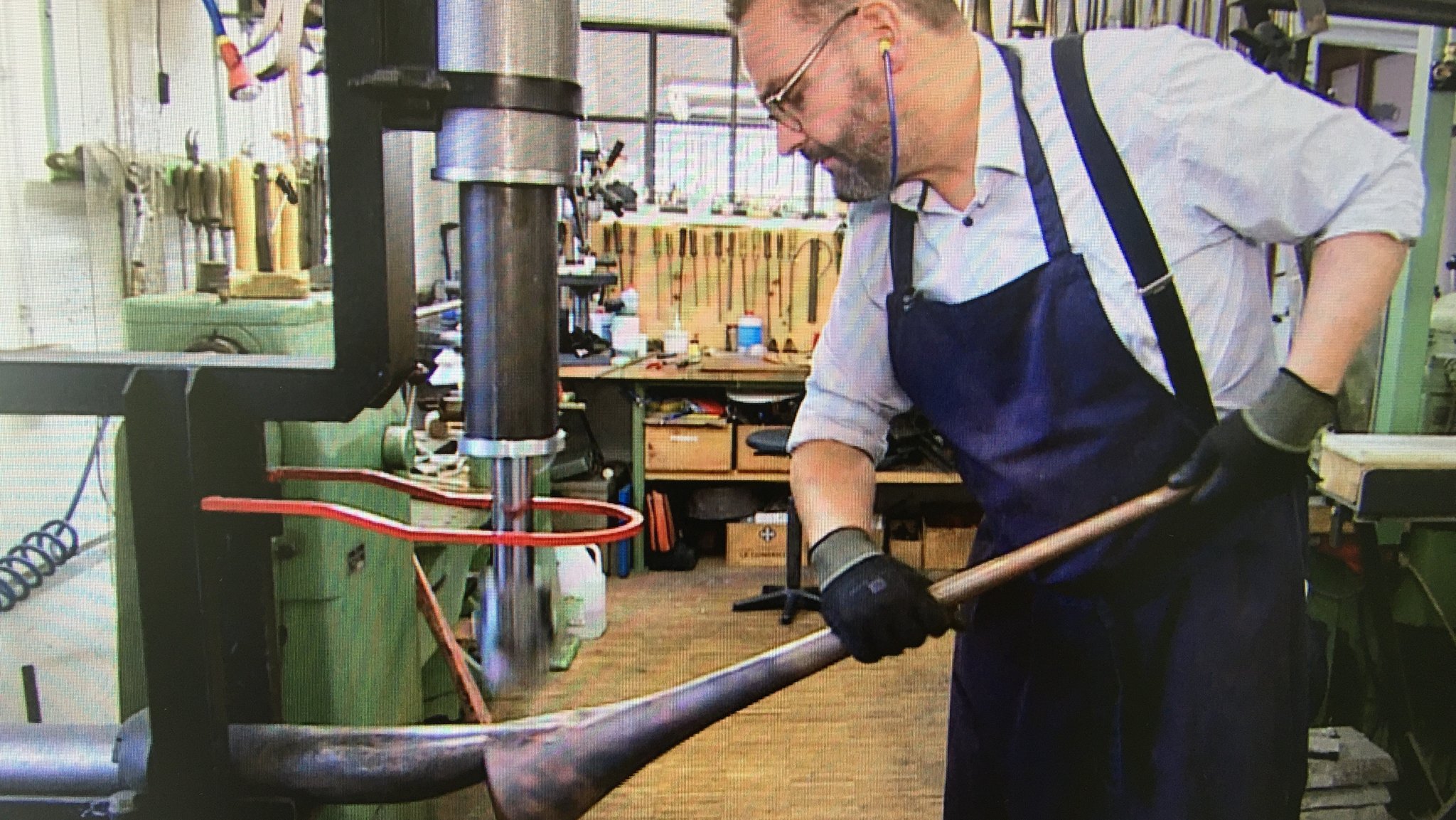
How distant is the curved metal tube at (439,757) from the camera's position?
2.71ft

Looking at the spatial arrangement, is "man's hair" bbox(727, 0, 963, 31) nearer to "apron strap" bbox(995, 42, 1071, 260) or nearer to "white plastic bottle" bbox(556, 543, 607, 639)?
"apron strap" bbox(995, 42, 1071, 260)

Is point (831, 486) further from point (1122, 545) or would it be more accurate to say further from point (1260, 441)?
point (1260, 441)

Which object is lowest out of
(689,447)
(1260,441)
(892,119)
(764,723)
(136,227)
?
(764,723)

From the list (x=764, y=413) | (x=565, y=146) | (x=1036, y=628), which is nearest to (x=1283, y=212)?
(x=1036, y=628)

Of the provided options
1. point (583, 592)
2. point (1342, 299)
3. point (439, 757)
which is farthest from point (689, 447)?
point (439, 757)

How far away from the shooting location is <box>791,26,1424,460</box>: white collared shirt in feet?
3.35

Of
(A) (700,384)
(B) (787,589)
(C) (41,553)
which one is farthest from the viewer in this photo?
(A) (700,384)

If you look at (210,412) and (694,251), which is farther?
(694,251)

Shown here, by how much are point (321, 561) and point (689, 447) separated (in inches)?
103

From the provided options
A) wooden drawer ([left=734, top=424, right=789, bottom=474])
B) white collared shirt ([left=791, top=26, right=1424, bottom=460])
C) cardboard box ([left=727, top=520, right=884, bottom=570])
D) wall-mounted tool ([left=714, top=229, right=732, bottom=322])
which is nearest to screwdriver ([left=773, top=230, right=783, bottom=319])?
wall-mounted tool ([left=714, top=229, right=732, bottom=322])

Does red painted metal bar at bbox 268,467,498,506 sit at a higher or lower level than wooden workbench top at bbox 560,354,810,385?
higher

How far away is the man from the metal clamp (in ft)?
1.56

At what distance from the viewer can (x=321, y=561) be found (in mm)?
1517

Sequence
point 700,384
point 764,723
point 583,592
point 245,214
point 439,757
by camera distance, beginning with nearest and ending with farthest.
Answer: point 439,757 → point 245,214 → point 764,723 → point 583,592 → point 700,384
